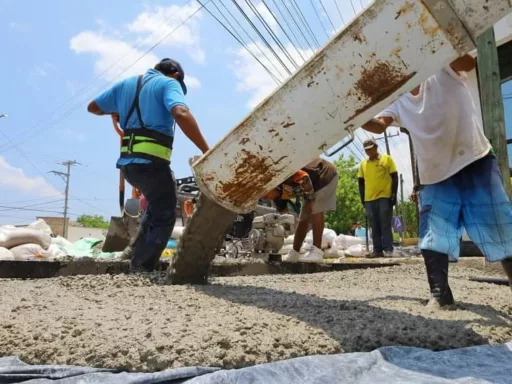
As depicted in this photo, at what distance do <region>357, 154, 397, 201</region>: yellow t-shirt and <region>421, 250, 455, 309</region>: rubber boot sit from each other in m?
4.37

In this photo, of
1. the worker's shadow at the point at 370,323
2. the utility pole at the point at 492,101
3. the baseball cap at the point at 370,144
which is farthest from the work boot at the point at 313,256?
the worker's shadow at the point at 370,323

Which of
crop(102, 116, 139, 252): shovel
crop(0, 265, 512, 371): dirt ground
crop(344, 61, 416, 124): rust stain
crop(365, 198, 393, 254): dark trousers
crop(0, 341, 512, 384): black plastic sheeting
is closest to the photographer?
crop(0, 341, 512, 384): black plastic sheeting

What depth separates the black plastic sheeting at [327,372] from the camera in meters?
1.32

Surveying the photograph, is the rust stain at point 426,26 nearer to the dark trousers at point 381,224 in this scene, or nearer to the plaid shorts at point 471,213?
the plaid shorts at point 471,213

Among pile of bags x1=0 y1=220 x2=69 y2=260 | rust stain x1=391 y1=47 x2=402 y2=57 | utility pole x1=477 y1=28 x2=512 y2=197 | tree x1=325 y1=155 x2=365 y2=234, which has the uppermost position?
tree x1=325 y1=155 x2=365 y2=234

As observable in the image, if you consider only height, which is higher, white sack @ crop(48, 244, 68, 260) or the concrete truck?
the concrete truck

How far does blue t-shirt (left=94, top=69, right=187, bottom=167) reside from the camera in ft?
10.8

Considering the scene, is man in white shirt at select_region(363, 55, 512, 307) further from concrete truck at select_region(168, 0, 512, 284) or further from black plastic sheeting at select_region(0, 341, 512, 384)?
black plastic sheeting at select_region(0, 341, 512, 384)

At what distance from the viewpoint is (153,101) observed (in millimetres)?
3389

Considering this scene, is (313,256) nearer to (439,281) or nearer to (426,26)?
(439,281)

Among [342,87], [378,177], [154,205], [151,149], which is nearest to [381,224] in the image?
[378,177]

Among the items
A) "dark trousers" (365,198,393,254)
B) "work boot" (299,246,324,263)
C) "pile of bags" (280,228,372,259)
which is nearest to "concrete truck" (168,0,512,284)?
"work boot" (299,246,324,263)

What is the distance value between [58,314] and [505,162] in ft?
10.3

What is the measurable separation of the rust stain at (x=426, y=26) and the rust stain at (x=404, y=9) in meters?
0.05
